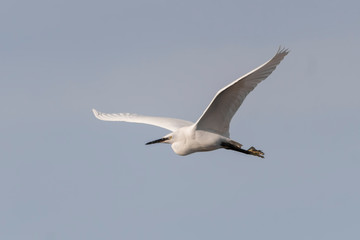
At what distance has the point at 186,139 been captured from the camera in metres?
24.5

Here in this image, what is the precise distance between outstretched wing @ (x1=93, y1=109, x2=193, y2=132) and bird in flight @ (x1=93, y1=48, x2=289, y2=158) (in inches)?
17.9

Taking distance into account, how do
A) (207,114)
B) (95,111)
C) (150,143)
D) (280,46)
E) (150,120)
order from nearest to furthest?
(280,46) < (207,114) < (150,143) < (150,120) < (95,111)

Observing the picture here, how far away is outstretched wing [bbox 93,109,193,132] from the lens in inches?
1087

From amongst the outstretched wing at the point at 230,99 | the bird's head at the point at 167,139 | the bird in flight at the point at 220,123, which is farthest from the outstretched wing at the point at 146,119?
the outstretched wing at the point at 230,99

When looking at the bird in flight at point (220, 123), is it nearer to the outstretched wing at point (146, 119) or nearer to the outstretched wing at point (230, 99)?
the outstretched wing at point (230, 99)

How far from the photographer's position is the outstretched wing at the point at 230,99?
70.8 feet

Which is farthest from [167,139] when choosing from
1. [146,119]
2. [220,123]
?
[146,119]

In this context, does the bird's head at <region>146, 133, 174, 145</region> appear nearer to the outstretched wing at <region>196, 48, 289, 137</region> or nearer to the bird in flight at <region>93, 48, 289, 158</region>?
the bird in flight at <region>93, 48, 289, 158</region>

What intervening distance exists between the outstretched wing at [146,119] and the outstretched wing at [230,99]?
325cm

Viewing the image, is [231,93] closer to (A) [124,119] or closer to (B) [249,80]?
(B) [249,80]

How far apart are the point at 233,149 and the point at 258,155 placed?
167cm

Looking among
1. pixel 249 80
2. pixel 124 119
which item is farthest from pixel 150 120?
pixel 249 80

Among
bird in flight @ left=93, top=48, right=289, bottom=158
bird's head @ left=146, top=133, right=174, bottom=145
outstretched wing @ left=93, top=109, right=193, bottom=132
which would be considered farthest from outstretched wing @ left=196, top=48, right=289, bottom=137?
outstretched wing @ left=93, top=109, right=193, bottom=132

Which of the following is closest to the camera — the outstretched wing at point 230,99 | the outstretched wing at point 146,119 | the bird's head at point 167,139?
the outstretched wing at point 230,99
